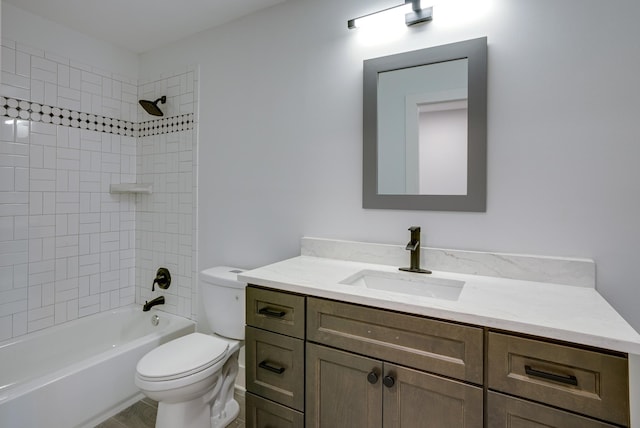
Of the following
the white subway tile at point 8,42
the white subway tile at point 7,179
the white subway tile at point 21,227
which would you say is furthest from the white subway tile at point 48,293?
the white subway tile at point 8,42

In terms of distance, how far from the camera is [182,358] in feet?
5.33

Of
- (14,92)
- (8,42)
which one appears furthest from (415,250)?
(8,42)

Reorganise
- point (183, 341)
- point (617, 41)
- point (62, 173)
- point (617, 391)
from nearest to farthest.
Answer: point (617, 391), point (617, 41), point (183, 341), point (62, 173)

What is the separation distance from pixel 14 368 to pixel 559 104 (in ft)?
10.6

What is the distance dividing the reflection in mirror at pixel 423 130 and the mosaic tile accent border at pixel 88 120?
1.48 meters

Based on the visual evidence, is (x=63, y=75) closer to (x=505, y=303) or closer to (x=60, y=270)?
(x=60, y=270)

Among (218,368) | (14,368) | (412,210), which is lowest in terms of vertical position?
(14,368)

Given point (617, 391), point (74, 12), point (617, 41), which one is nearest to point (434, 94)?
point (617, 41)

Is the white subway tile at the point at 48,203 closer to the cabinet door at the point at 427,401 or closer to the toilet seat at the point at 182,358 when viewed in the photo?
the toilet seat at the point at 182,358

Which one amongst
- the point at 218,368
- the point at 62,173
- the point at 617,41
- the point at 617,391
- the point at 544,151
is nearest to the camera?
the point at 617,391

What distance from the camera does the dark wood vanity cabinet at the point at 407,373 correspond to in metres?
0.85

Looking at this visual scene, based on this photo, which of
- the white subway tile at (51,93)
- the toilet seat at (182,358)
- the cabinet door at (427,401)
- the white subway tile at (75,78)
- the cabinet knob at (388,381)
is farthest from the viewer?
the white subway tile at (75,78)

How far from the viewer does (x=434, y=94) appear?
1567mm

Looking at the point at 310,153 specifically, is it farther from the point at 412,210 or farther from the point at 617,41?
the point at 617,41
